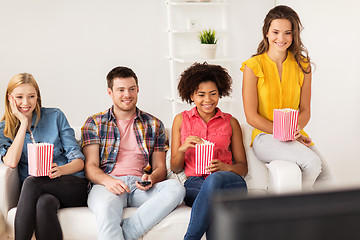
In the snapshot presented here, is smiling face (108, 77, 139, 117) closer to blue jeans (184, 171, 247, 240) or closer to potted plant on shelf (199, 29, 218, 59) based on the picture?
blue jeans (184, 171, 247, 240)

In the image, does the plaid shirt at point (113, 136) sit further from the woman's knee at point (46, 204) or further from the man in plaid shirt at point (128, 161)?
the woman's knee at point (46, 204)

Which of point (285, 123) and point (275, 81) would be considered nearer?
point (285, 123)

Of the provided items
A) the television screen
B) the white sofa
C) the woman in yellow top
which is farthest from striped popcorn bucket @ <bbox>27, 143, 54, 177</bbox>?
the television screen

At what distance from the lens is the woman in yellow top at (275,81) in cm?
256

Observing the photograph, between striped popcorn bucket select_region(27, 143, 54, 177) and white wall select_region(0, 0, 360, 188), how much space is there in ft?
7.53

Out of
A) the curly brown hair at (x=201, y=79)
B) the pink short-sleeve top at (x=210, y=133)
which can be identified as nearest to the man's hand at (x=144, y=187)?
the pink short-sleeve top at (x=210, y=133)

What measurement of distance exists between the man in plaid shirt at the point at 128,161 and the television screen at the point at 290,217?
204 cm

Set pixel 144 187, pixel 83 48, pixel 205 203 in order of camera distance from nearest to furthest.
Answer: pixel 205 203 < pixel 144 187 < pixel 83 48

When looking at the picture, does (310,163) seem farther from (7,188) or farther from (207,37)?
(207,37)

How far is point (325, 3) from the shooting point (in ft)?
13.3

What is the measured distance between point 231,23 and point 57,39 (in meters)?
1.67

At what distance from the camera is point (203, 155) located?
229 cm

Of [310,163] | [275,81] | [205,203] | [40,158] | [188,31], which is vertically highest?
[188,31]

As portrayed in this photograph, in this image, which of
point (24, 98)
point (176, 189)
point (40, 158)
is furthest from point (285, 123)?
point (24, 98)
